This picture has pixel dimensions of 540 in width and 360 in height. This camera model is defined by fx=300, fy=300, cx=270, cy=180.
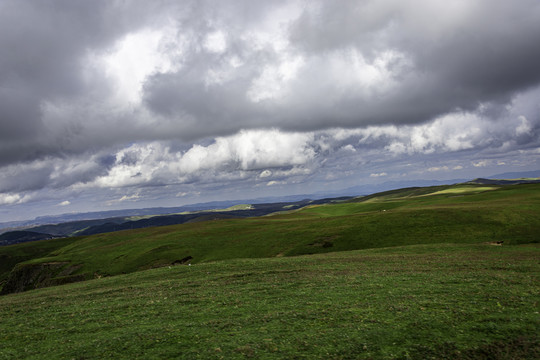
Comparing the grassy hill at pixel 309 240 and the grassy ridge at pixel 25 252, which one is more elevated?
the grassy hill at pixel 309 240

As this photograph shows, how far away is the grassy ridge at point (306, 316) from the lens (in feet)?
52.9

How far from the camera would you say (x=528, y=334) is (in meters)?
16.2

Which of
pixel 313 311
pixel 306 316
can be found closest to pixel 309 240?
pixel 313 311

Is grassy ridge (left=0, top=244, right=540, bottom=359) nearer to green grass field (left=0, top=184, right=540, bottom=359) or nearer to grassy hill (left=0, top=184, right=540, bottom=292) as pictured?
green grass field (left=0, top=184, right=540, bottom=359)

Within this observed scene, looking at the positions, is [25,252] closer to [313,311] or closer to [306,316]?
[313,311]

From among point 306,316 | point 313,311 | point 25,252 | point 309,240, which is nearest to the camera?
point 306,316

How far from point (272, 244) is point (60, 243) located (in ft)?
441

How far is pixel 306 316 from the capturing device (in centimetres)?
2144

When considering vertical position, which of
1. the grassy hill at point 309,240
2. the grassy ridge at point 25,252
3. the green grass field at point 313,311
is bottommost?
the grassy ridge at point 25,252

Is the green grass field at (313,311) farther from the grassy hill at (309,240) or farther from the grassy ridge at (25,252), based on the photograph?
the grassy ridge at (25,252)

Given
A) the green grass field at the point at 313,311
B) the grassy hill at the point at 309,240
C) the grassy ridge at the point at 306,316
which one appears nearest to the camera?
the grassy ridge at the point at 306,316

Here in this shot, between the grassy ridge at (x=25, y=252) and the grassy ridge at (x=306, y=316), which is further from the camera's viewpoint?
the grassy ridge at (x=25, y=252)

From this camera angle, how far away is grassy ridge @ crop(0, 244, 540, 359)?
16.1 metres

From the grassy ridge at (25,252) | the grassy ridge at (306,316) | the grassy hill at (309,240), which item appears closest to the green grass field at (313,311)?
the grassy ridge at (306,316)
